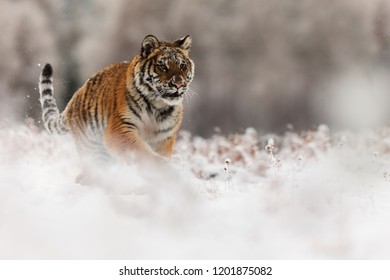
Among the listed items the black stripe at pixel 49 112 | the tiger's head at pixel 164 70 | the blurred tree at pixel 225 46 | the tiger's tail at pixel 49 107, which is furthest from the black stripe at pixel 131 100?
the blurred tree at pixel 225 46

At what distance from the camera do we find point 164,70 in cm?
609

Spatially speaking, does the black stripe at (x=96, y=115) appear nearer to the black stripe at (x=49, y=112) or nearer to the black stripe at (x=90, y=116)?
the black stripe at (x=90, y=116)

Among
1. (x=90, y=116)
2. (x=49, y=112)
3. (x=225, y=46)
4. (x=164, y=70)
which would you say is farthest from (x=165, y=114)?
(x=225, y=46)

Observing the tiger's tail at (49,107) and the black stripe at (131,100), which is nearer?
the black stripe at (131,100)

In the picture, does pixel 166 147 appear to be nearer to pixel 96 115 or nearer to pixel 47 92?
pixel 96 115

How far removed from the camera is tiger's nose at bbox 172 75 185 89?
236 inches

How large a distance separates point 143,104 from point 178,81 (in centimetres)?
48

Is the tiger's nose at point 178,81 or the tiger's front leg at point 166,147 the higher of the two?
the tiger's nose at point 178,81

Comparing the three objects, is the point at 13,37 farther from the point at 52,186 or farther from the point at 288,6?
the point at 288,6

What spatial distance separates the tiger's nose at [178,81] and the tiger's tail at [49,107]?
176cm

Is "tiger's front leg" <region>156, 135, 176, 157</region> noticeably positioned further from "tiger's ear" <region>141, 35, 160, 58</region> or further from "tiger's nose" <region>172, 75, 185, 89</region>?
"tiger's ear" <region>141, 35, 160, 58</region>

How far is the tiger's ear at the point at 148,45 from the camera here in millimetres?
6164

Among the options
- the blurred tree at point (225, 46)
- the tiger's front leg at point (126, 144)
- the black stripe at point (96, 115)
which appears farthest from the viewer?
the blurred tree at point (225, 46)

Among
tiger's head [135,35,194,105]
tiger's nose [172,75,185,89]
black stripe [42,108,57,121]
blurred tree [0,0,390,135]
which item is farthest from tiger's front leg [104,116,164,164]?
blurred tree [0,0,390,135]
